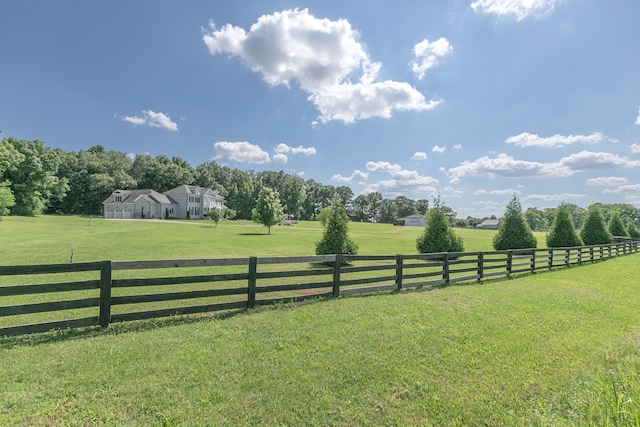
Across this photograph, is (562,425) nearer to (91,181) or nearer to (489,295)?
(489,295)

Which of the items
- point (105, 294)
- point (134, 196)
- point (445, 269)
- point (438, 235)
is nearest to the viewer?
point (105, 294)

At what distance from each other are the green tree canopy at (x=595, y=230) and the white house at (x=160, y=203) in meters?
57.2

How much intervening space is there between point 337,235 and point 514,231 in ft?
41.7

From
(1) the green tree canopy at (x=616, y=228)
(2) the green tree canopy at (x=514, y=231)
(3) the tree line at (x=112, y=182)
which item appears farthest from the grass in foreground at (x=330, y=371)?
(1) the green tree canopy at (x=616, y=228)

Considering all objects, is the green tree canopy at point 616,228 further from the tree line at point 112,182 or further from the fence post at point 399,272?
the fence post at point 399,272

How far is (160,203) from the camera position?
6319cm

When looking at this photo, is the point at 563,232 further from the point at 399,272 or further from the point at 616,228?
the point at 399,272

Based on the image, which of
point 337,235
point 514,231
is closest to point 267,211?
point 337,235

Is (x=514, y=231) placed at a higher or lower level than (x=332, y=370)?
higher

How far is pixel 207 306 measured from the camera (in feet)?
20.0

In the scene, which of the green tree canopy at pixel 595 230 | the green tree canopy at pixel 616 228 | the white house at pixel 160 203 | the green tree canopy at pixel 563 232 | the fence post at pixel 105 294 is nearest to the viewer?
the fence post at pixel 105 294

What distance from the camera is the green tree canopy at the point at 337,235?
571 inches

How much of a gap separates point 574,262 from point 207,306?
19.5 metres

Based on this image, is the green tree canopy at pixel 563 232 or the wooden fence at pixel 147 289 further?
the green tree canopy at pixel 563 232
